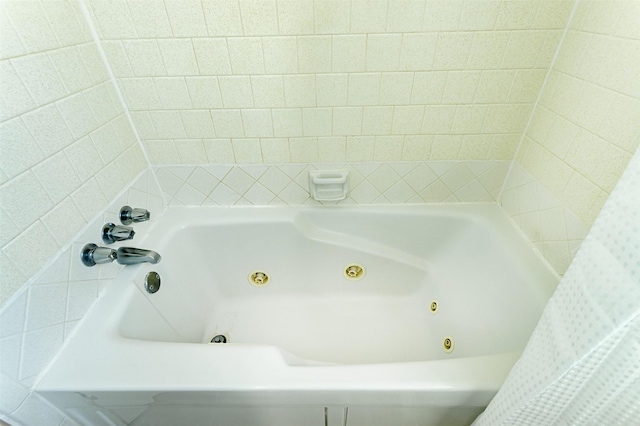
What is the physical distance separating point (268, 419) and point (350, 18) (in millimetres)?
1169

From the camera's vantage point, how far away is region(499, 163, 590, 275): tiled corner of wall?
839 mm

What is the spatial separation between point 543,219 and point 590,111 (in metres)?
0.34

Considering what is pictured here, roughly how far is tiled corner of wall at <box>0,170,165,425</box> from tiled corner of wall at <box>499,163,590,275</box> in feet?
4.64

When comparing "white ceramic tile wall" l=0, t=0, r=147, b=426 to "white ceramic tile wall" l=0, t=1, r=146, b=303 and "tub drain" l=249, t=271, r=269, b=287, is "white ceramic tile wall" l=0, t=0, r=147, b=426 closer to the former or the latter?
"white ceramic tile wall" l=0, t=1, r=146, b=303

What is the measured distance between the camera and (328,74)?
0.95 meters

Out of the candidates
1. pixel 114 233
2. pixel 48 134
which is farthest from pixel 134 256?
pixel 48 134

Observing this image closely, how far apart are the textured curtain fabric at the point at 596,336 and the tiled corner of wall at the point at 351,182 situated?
2.46 ft

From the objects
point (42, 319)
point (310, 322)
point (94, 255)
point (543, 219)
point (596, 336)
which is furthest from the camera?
point (310, 322)

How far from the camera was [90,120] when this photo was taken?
860 millimetres

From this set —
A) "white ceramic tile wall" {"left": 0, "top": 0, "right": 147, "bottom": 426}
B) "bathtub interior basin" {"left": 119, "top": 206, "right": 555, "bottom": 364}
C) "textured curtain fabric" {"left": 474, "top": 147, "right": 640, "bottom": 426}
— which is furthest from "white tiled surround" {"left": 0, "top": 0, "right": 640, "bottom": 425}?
"textured curtain fabric" {"left": 474, "top": 147, "right": 640, "bottom": 426}

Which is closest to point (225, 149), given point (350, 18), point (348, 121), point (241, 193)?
point (241, 193)

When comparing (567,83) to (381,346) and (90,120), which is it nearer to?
(381,346)

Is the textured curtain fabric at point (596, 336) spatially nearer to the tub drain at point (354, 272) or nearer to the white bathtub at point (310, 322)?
the white bathtub at point (310, 322)

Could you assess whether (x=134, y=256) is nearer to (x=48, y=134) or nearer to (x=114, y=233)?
(x=114, y=233)
